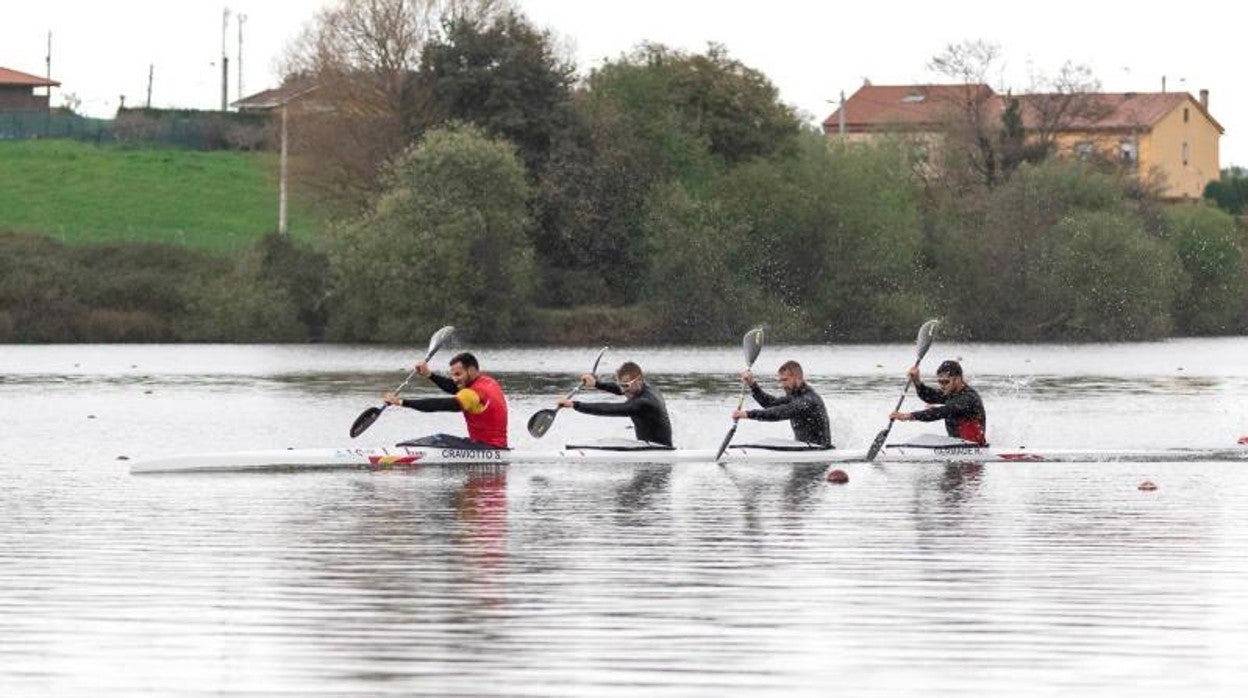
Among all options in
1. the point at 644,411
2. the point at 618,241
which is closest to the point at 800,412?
the point at 644,411

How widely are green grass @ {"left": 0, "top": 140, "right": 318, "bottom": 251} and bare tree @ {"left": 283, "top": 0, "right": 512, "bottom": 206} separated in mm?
5972

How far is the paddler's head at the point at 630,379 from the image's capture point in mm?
26188

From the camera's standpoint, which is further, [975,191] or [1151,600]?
[975,191]

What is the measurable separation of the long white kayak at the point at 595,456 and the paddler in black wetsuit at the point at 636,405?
207 millimetres

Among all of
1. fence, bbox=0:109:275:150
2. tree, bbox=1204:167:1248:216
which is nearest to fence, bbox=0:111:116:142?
fence, bbox=0:109:275:150

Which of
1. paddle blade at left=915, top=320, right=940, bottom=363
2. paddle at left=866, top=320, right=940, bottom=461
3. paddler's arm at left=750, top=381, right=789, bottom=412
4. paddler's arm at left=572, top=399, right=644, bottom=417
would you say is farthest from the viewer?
paddle blade at left=915, top=320, right=940, bottom=363

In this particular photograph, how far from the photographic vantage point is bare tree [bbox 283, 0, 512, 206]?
79.1 meters

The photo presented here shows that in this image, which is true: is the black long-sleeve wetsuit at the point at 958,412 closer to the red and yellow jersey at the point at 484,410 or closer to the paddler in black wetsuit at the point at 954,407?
the paddler in black wetsuit at the point at 954,407

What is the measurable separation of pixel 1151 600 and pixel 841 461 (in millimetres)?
11630

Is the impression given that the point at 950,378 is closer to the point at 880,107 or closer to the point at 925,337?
the point at 925,337

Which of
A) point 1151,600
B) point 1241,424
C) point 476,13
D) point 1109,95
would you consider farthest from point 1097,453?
point 1109,95

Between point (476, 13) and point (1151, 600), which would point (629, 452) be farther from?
point (476, 13)

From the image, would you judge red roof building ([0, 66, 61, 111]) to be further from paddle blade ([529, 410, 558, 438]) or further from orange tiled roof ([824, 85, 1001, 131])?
paddle blade ([529, 410, 558, 438])

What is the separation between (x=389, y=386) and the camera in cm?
5075
